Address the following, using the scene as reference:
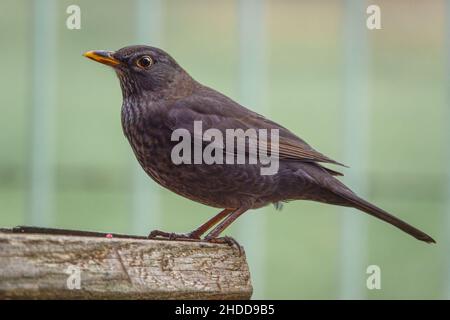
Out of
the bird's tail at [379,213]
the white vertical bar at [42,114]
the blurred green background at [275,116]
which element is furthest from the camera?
the white vertical bar at [42,114]

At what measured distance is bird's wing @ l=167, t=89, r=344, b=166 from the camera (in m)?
5.25

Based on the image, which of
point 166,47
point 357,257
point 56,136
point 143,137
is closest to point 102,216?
point 56,136

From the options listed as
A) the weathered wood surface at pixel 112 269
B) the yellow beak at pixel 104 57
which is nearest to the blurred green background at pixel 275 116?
the yellow beak at pixel 104 57

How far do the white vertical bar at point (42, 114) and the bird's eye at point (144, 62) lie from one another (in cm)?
577

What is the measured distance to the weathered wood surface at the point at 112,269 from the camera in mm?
3277

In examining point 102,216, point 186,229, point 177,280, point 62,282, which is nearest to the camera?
point 62,282

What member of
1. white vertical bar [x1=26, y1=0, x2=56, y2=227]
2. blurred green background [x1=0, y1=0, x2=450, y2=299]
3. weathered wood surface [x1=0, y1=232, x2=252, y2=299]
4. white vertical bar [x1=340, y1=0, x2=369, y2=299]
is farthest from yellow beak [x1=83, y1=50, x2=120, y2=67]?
white vertical bar [x1=340, y1=0, x2=369, y2=299]

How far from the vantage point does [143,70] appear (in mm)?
5375

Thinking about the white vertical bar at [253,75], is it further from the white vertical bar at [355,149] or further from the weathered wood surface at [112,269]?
the weathered wood surface at [112,269]

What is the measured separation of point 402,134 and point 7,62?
14.5 ft

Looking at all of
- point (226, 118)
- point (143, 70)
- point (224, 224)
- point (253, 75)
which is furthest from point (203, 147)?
point (253, 75)

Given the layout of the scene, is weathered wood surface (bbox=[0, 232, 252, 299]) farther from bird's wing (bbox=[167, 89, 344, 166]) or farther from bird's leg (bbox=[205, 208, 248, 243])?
bird's wing (bbox=[167, 89, 344, 166])

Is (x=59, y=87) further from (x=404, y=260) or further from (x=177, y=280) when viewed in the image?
(x=177, y=280)

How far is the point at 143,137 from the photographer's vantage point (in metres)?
5.04
